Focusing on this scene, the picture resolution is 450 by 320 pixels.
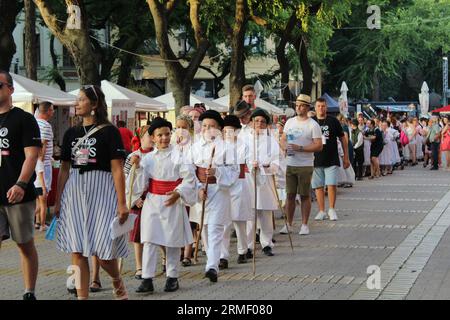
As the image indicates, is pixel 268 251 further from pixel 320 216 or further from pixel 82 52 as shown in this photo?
pixel 82 52

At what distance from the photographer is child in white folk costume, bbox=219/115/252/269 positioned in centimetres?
1088

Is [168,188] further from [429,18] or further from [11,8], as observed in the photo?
[429,18]

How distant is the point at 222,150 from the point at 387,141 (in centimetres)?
2115

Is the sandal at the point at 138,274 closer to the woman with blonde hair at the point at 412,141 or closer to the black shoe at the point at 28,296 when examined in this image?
the black shoe at the point at 28,296

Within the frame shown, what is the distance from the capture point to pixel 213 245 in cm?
988

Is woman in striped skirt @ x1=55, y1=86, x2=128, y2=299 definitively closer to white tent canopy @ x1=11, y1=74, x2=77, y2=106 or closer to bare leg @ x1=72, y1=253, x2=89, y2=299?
bare leg @ x1=72, y1=253, x2=89, y2=299

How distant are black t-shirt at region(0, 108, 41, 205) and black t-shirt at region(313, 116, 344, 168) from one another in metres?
7.79

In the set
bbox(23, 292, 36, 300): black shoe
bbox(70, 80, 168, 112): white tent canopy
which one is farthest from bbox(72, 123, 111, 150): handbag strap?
bbox(70, 80, 168, 112): white tent canopy

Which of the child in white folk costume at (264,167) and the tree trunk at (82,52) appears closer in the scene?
the child in white folk costume at (264,167)

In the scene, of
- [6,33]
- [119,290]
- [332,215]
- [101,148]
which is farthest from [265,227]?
[6,33]

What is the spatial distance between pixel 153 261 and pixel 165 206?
49 cm

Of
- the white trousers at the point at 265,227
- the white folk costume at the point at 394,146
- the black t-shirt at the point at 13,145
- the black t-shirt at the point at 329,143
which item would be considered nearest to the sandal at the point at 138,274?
the black t-shirt at the point at 13,145

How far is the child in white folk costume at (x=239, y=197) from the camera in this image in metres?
10.9
